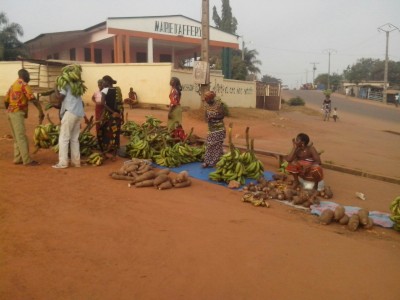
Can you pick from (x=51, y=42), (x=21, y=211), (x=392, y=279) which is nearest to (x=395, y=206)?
(x=392, y=279)

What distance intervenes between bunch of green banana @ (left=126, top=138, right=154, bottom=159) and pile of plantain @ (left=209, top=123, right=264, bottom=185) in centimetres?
164

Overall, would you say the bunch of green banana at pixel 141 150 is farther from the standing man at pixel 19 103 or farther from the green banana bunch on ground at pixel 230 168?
the standing man at pixel 19 103

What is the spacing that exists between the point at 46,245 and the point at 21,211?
1.11 metres

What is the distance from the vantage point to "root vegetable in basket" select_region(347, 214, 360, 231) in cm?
527

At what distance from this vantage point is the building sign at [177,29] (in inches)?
940

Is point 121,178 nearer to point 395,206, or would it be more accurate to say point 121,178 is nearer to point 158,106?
point 395,206

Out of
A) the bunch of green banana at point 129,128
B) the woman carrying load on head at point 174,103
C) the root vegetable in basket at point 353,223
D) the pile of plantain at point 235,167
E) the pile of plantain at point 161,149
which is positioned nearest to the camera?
the root vegetable in basket at point 353,223

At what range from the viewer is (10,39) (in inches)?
1043

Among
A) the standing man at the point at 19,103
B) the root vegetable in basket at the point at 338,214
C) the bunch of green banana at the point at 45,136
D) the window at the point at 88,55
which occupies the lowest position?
the root vegetable in basket at the point at 338,214

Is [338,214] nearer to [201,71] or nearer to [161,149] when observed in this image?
[161,149]

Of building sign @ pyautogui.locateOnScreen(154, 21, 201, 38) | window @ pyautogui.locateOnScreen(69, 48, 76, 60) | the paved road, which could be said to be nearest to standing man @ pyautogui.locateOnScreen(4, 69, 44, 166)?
building sign @ pyautogui.locateOnScreen(154, 21, 201, 38)

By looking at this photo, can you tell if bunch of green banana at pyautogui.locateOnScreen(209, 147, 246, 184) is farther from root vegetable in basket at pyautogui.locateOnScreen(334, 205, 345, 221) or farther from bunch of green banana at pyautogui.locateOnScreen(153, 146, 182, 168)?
root vegetable in basket at pyautogui.locateOnScreen(334, 205, 345, 221)

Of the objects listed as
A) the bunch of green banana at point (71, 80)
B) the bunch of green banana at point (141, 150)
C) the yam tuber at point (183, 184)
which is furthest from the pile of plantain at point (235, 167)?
the bunch of green banana at point (71, 80)

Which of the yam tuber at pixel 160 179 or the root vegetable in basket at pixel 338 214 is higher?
the yam tuber at pixel 160 179
